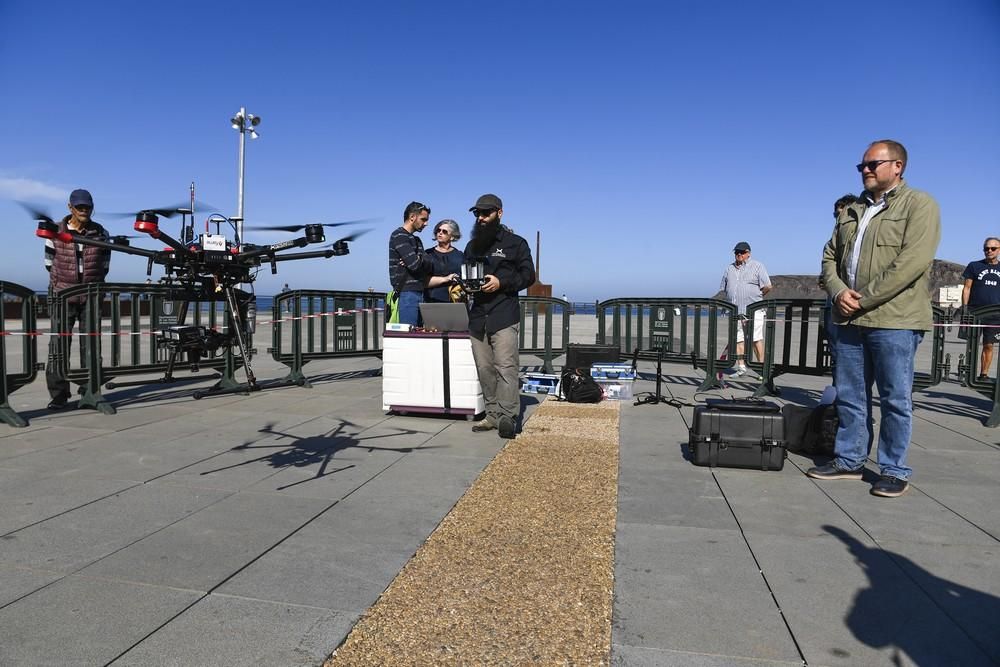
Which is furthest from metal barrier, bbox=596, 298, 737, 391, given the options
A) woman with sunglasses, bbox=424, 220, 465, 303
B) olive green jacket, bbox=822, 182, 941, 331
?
olive green jacket, bbox=822, 182, 941, 331

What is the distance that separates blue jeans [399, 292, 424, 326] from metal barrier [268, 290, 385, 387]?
2049 millimetres

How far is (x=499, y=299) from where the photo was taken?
220 inches

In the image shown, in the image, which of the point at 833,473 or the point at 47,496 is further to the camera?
the point at 833,473

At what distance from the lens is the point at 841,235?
4500 millimetres

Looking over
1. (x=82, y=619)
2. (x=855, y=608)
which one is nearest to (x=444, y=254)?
(x=82, y=619)

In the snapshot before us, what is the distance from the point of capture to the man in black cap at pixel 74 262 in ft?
22.0

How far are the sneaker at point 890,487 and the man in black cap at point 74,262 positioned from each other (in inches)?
294

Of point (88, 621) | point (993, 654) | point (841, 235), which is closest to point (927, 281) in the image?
point (841, 235)

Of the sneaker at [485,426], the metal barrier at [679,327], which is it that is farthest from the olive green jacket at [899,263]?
the metal barrier at [679,327]

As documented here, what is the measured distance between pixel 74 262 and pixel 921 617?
7962 mm

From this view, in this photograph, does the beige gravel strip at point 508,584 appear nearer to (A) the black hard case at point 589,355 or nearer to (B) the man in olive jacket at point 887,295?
(B) the man in olive jacket at point 887,295

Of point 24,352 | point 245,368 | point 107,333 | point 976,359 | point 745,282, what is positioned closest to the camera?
point 24,352

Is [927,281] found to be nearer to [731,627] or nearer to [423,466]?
[731,627]

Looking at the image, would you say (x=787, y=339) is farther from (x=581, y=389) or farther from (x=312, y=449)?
(x=312, y=449)
